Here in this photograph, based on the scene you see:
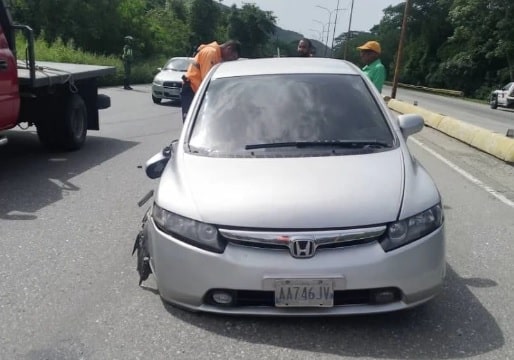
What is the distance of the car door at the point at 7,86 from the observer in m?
7.03

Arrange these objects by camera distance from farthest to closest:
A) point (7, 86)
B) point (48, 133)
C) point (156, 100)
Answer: point (156, 100) < point (48, 133) < point (7, 86)

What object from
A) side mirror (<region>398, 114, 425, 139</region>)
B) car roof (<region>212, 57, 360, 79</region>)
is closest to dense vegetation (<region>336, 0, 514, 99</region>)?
car roof (<region>212, 57, 360, 79</region>)

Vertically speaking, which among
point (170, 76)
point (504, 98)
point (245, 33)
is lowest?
point (245, 33)

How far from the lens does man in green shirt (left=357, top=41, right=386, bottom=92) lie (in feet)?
25.2

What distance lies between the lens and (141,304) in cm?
395

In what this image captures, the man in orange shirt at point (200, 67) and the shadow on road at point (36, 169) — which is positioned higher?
the man in orange shirt at point (200, 67)

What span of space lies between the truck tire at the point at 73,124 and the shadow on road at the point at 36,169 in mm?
168

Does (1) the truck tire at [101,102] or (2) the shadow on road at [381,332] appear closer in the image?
(2) the shadow on road at [381,332]

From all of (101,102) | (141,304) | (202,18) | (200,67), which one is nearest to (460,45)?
(202,18)

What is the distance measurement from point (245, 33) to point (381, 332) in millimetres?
97854

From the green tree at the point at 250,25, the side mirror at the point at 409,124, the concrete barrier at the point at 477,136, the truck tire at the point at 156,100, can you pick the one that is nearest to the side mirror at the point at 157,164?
the side mirror at the point at 409,124

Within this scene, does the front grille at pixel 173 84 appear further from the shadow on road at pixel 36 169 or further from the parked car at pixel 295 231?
the parked car at pixel 295 231

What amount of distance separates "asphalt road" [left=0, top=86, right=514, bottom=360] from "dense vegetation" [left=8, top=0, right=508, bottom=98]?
13049 millimetres

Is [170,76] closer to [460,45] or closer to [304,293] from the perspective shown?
[304,293]
